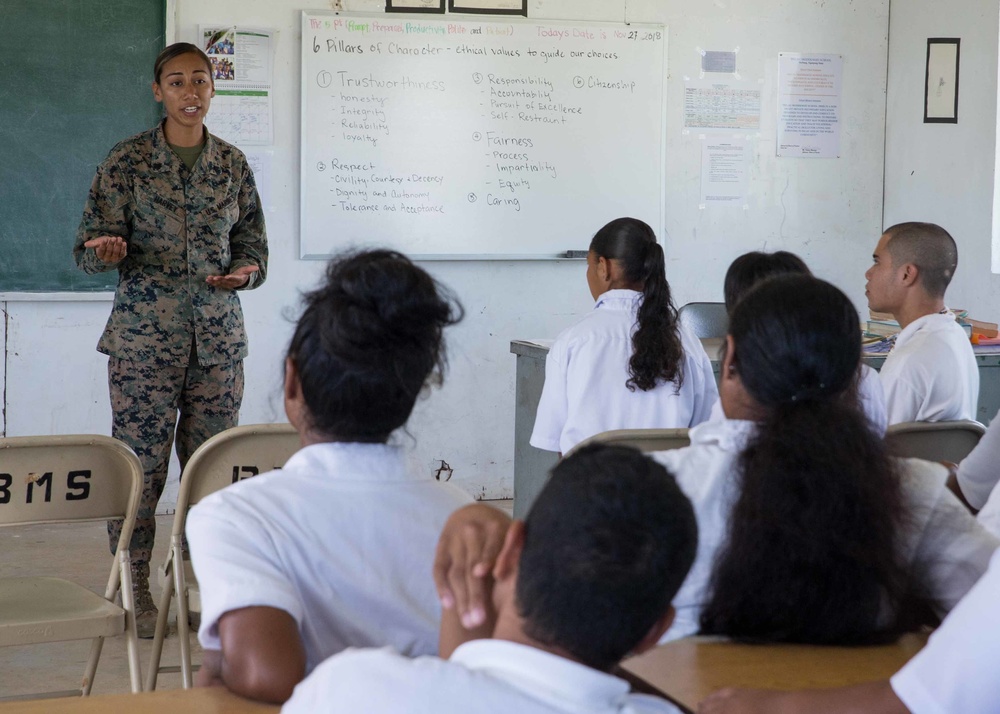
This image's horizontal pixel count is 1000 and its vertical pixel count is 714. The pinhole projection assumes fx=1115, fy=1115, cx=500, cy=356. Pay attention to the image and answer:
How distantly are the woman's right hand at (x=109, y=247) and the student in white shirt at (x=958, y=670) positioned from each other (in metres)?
2.43

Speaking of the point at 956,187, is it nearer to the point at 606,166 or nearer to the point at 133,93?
the point at 606,166

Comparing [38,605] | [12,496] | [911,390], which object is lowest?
[38,605]

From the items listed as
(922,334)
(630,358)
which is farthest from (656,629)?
(922,334)

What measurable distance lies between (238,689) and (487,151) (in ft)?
13.1

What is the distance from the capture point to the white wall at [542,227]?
4.54 meters

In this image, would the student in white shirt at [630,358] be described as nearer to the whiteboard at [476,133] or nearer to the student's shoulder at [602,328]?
the student's shoulder at [602,328]

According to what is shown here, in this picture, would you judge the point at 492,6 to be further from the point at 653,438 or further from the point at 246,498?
the point at 246,498

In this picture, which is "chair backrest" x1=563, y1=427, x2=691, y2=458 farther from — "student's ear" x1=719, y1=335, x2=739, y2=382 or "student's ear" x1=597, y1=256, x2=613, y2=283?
"student's ear" x1=597, y1=256, x2=613, y2=283

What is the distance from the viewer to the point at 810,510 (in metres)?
1.32

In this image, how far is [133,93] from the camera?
439 centimetres

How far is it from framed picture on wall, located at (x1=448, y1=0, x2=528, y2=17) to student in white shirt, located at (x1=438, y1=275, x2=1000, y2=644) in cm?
361

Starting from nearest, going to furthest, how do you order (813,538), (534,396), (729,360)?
(813,538) → (729,360) → (534,396)

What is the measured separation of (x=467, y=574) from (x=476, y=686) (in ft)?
0.76

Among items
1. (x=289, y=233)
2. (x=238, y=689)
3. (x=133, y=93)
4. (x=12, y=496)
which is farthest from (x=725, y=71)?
(x=238, y=689)
